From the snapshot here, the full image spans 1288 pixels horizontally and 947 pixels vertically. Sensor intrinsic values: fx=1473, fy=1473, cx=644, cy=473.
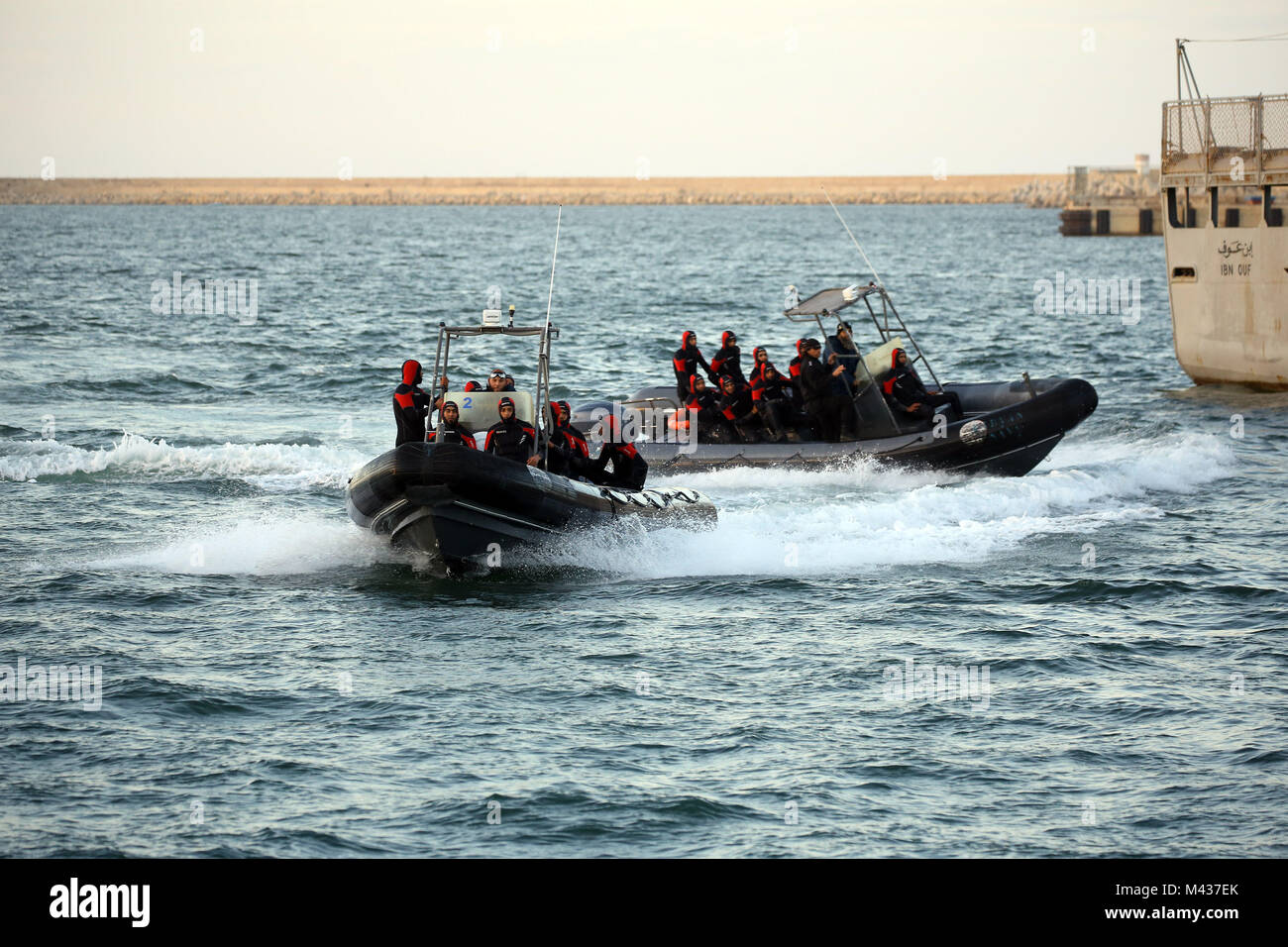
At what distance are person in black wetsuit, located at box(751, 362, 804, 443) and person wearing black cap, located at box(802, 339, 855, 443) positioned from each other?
0.25m

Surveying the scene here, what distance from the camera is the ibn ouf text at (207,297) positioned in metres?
38.8

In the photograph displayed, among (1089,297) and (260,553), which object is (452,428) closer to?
(260,553)

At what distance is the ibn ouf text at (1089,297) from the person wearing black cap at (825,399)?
24546mm

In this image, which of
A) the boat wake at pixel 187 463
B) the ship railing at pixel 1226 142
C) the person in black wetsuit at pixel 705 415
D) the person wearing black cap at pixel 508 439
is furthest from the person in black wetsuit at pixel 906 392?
the ship railing at pixel 1226 142

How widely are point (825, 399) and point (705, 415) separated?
139 cm

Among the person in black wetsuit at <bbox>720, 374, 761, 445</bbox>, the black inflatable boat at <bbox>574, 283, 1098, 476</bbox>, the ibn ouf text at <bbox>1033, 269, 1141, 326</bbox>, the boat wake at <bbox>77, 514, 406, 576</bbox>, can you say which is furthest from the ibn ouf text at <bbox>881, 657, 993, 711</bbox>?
the ibn ouf text at <bbox>1033, 269, 1141, 326</bbox>

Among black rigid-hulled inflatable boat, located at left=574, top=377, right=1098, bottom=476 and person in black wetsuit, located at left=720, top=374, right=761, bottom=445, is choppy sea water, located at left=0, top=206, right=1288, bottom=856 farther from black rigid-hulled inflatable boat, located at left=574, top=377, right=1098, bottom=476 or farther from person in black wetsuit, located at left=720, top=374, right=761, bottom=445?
person in black wetsuit, located at left=720, top=374, right=761, bottom=445

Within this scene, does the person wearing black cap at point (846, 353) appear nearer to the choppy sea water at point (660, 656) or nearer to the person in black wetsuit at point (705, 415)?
the choppy sea water at point (660, 656)

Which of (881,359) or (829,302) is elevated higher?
(829,302)

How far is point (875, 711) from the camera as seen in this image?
359 inches

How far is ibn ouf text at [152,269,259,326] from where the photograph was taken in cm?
3878
